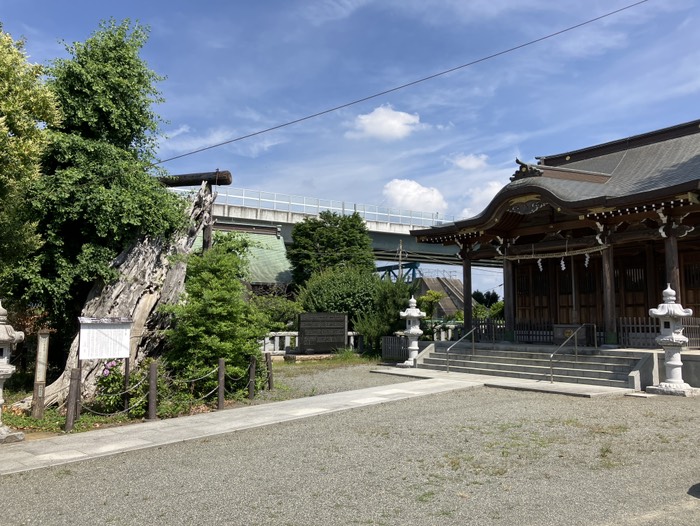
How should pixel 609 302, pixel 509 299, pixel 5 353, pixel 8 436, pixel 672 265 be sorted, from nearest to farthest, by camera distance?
1. pixel 8 436
2. pixel 5 353
3. pixel 672 265
4. pixel 609 302
5. pixel 509 299

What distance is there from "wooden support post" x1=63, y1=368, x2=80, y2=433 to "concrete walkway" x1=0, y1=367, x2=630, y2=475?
42cm

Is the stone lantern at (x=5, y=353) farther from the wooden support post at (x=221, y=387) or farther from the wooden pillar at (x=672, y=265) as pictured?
the wooden pillar at (x=672, y=265)

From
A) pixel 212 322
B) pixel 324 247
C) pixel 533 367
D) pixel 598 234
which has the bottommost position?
pixel 533 367

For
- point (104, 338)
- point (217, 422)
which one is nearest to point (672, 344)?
point (217, 422)

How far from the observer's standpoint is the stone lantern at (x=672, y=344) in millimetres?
11750

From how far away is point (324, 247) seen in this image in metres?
33.3

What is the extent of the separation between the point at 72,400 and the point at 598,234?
13402 mm

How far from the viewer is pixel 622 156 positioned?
19.4 meters

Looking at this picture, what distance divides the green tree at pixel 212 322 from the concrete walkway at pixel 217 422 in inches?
54.1

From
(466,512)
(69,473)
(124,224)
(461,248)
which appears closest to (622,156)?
(461,248)

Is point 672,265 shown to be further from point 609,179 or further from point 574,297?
point 609,179

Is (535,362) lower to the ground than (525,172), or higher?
lower

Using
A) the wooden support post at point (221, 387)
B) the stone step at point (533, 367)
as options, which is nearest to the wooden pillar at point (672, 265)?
the stone step at point (533, 367)

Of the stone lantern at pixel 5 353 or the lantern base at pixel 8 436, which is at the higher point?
the stone lantern at pixel 5 353
